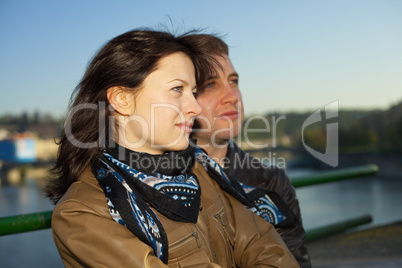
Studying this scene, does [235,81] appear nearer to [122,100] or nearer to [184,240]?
[122,100]

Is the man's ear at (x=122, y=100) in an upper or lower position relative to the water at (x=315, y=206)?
upper

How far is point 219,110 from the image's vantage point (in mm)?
2291

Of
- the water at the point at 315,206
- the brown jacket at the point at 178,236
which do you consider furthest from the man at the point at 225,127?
the water at the point at 315,206

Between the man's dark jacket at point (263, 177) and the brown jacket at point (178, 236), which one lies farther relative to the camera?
the man's dark jacket at point (263, 177)

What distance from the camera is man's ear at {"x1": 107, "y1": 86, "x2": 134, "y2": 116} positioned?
1603mm

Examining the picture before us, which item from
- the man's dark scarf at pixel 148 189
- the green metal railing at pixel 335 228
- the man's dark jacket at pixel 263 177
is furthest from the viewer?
the green metal railing at pixel 335 228

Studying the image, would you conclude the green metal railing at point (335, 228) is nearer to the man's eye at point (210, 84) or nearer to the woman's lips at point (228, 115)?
the woman's lips at point (228, 115)

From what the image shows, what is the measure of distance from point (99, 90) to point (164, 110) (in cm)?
31

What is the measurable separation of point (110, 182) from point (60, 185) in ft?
1.26

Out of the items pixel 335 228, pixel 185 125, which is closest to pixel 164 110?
pixel 185 125

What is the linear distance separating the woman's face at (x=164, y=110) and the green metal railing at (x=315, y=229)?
26.8 inches

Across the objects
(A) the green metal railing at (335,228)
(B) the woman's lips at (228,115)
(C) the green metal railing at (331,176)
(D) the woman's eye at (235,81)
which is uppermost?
(D) the woman's eye at (235,81)

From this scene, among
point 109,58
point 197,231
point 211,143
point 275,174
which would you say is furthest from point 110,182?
point 275,174

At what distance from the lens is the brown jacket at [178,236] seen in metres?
1.24
